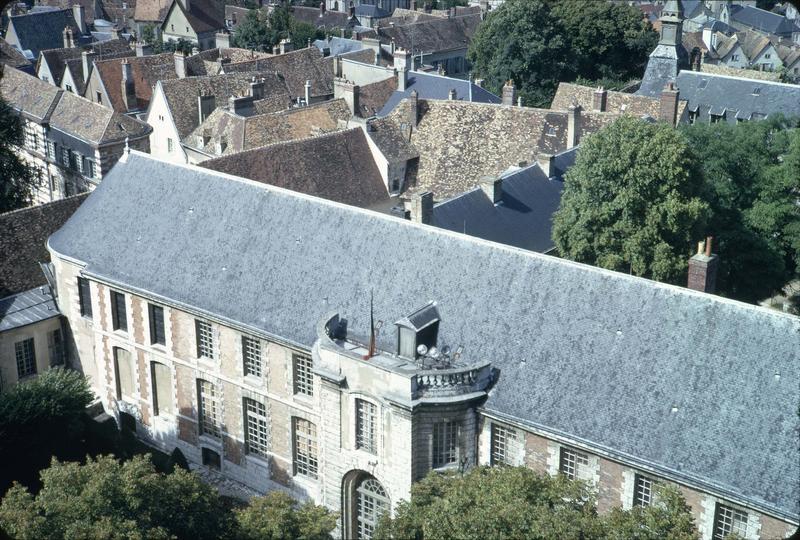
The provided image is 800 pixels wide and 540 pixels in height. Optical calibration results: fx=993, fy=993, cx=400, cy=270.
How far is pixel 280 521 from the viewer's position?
29328 millimetres

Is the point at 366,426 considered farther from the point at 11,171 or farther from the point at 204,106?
the point at 204,106

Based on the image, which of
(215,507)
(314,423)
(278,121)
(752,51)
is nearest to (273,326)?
(314,423)

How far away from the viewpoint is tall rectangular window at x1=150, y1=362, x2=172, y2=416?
4591 cm

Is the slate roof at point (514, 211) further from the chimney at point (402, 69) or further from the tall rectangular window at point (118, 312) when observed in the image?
the chimney at point (402, 69)

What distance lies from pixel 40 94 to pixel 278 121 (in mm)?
23174

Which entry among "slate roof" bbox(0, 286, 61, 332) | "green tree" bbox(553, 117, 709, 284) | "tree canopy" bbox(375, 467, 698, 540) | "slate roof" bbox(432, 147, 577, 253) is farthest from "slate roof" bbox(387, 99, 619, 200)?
"tree canopy" bbox(375, 467, 698, 540)

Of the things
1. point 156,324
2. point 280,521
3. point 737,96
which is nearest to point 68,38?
point 737,96

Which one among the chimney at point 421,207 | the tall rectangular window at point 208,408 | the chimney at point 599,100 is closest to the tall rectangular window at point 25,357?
the tall rectangular window at point 208,408

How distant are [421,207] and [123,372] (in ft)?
54.5

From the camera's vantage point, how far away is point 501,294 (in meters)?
37.2

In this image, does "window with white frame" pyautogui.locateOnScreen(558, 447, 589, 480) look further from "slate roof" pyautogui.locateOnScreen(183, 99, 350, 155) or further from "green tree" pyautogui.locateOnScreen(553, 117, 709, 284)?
"slate roof" pyautogui.locateOnScreen(183, 99, 350, 155)

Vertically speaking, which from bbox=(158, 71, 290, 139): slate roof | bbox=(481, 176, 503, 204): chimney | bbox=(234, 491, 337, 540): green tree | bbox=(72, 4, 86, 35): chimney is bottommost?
bbox=(234, 491, 337, 540): green tree

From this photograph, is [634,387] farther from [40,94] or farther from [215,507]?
[40,94]

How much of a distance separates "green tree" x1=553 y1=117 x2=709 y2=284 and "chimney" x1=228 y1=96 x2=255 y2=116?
29786 mm
